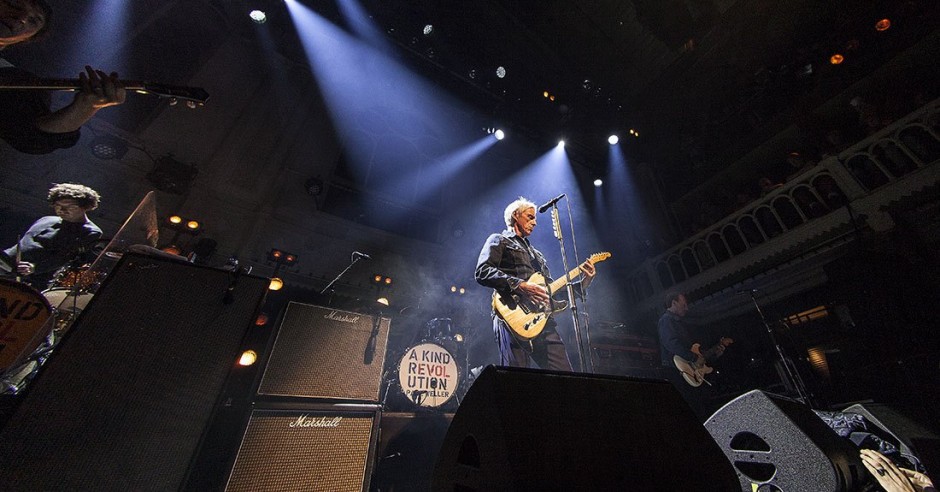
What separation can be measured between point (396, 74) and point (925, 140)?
997 centimetres

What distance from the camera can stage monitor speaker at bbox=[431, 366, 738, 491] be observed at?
0.78 metres

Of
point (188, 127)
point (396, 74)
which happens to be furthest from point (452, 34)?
point (188, 127)

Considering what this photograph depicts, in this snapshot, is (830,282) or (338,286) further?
(338,286)

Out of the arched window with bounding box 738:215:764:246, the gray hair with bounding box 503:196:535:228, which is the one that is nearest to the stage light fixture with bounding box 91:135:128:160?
the gray hair with bounding box 503:196:535:228

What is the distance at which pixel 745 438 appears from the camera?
5.94ft

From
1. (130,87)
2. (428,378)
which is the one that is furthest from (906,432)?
(130,87)

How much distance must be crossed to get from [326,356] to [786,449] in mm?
2749

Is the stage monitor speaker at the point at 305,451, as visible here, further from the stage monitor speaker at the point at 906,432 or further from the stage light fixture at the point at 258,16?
the stage light fixture at the point at 258,16

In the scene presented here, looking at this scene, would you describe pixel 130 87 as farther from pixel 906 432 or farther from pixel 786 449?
pixel 906 432

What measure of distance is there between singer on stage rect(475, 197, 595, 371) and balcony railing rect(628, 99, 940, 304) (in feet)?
19.4

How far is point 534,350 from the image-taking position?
2.66 m

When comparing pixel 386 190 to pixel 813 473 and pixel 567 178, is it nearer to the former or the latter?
pixel 567 178

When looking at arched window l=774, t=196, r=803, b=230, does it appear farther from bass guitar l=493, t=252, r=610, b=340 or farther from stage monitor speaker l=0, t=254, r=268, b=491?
stage monitor speaker l=0, t=254, r=268, b=491

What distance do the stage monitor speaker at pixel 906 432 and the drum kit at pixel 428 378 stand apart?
3.53 meters
